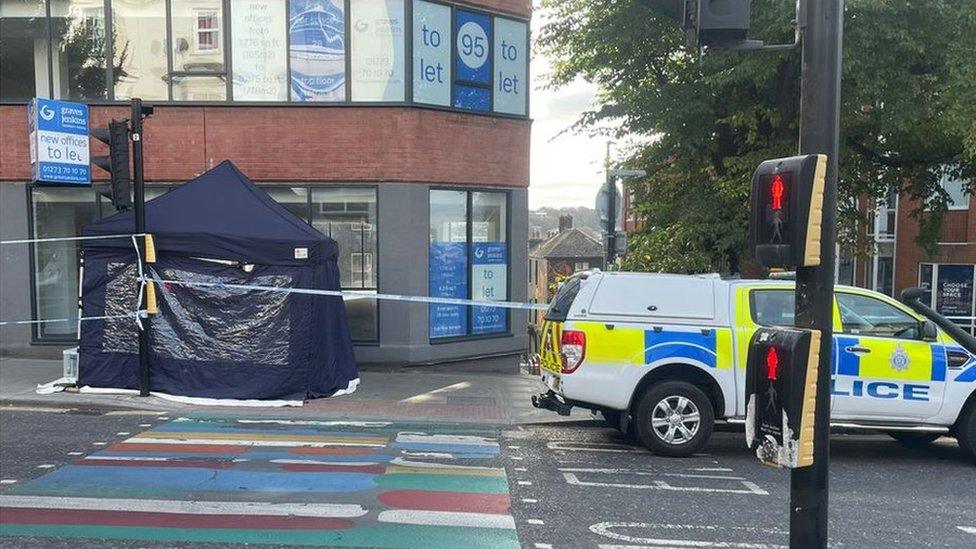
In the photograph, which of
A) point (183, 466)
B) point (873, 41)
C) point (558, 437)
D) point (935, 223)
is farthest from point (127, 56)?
point (935, 223)

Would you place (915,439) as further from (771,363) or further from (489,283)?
(489,283)

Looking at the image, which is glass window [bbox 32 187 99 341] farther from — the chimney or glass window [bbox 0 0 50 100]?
the chimney

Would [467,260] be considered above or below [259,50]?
below

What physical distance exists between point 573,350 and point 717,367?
154 centimetres

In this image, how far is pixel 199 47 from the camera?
42.2 ft

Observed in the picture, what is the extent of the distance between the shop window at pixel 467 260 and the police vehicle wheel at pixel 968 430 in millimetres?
7756

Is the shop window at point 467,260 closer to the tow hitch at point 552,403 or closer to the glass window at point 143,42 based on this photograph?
the tow hitch at point 552,403

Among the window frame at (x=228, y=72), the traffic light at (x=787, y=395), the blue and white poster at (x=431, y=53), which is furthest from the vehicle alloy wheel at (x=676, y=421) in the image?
the blue and white poster at (x=431, y=53)

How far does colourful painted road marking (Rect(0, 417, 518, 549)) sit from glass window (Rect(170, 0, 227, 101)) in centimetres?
705

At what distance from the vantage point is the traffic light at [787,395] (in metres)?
3.11

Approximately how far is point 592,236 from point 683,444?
75.7 m

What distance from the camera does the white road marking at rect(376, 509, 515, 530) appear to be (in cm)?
537

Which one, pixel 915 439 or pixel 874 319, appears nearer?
pixel 874 319

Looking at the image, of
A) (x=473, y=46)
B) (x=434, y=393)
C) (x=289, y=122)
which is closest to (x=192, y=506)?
(x=434, y=393)
